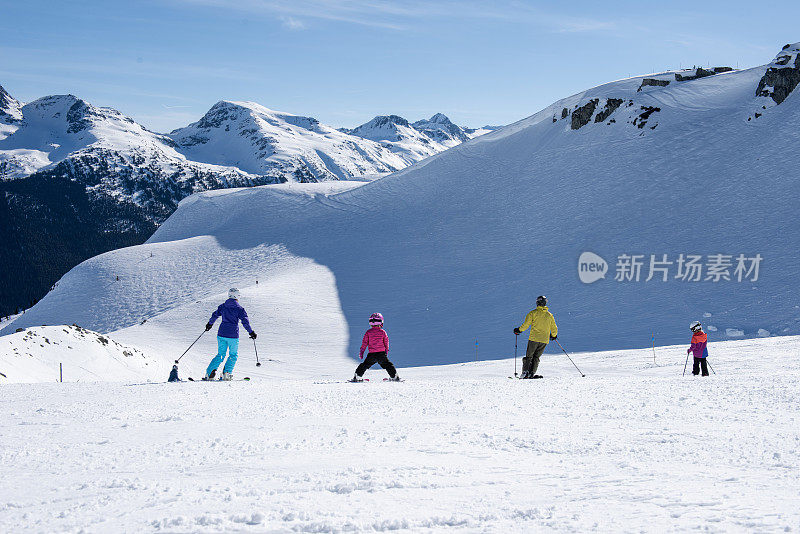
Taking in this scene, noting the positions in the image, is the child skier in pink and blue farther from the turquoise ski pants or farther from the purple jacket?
the turquoise ski pants

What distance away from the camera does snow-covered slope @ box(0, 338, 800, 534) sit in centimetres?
397

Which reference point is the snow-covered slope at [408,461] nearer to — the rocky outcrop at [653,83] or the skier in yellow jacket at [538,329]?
the skier in yellow jacket at [538,329]

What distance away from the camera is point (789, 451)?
553 centimetres

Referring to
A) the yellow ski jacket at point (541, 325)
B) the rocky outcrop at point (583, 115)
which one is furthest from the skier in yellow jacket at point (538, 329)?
the rocky outcrop at point (583, 115)

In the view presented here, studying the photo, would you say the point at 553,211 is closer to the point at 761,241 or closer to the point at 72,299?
the point at 761,241

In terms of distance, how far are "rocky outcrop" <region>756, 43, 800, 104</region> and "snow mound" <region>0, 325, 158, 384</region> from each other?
172ft

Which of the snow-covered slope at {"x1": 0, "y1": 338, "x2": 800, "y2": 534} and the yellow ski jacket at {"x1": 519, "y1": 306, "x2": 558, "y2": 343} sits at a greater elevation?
the yellow ski jacket at {"x1": 519, "y1": 306, "x2": 558, "y2": 343}

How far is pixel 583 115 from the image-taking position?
5719cm

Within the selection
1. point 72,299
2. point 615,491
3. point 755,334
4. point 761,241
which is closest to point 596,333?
point 755,334

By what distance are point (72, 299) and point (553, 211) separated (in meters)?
41.4

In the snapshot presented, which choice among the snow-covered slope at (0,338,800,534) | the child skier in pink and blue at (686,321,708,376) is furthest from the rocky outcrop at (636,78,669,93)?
the snow-covered slope at (0,338,800,534)

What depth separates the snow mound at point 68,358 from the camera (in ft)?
63.7

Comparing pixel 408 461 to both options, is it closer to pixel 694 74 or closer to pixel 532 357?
pixel 532 357

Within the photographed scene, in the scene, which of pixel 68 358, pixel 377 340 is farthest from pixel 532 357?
pixel 68 358
